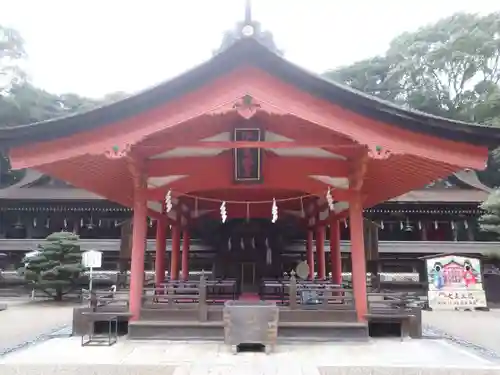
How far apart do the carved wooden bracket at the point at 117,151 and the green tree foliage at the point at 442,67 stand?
3844 cm

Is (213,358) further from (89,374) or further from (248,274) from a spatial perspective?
(248,274)

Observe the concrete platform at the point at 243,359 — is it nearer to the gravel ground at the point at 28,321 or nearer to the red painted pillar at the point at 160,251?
the gravel ground at the point at 28,321

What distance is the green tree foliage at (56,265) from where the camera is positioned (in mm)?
20281

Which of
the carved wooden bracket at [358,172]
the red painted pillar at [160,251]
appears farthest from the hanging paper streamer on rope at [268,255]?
the carved wooden bracket at [358,172]

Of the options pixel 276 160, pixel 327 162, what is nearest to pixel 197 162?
pixel 276 160

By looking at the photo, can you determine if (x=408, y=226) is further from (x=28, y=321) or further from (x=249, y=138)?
(x=28, y=321)

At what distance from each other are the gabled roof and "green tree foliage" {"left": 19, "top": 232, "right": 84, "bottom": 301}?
14.3 metres

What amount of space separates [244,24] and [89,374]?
6166mm

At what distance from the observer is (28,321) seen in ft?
44.7

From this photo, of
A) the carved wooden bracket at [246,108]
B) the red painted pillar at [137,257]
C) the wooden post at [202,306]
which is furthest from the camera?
the red painted pillar at [137,257]

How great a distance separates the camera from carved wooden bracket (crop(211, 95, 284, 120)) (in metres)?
7.04

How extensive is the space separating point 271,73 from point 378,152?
2.33 m

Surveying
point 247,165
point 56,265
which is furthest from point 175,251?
point 56,265

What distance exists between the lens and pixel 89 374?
5.84 meters
